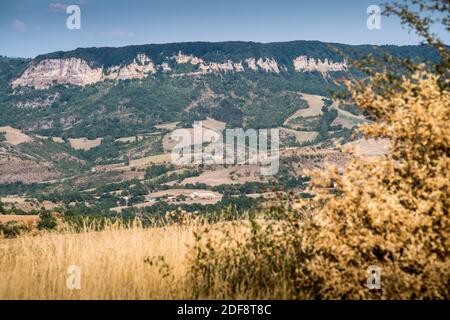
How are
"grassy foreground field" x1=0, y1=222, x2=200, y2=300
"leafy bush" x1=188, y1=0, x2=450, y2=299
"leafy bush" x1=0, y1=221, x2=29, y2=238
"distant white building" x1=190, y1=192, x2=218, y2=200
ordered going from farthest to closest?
1. "distant white building" x1=190, y1=192, x2=218, y2=200
2. "leafy bush" x1=0, y1=221, x2=29, y2=238
3. "grassy foreground field" x1=0, y1=222, x2=200, y2=300
4. "leafy bush" x1=188, y1=0, x2=450, y2=299

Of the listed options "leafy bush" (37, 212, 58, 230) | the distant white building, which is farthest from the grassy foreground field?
the distant white building

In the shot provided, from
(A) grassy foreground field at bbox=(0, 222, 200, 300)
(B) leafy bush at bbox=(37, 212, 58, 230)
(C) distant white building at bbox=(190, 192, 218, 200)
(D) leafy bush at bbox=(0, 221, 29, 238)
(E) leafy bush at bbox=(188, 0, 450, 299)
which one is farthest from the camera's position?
(C) distant white building at bbox=(190, 192, 218, 200)

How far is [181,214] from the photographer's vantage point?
9.03m

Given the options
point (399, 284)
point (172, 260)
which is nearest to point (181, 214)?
point (172, 260)

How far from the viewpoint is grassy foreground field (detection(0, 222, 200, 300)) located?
274 inches

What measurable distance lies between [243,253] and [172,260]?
111 centimetres

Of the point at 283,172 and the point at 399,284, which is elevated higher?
the point at 399,284

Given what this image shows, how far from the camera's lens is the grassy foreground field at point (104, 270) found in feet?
22.8

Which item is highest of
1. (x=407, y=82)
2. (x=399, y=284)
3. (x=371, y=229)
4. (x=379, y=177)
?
(x=407, y=82)

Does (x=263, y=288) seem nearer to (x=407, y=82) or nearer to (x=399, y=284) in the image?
(x=399, y=284)

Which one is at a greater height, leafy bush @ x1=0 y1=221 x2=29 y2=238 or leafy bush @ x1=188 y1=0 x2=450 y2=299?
leafy bush @ x1=188 y1=0 x2=450 y2=299

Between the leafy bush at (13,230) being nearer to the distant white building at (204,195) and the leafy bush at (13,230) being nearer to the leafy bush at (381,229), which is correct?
the leafy bush at (381,229)

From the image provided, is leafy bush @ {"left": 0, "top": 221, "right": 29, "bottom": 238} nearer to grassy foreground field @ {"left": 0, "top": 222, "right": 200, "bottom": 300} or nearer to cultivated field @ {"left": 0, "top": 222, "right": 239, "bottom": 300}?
grassy foreground field @ {"left": 0, "top": 222, "right": 200, "bottom": 300}

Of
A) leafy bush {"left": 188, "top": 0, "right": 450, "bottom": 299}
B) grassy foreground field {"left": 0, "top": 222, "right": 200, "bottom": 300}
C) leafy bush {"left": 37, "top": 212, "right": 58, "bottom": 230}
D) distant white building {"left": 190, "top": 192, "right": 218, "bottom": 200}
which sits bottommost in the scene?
distant white building {"left": 190, "top": 192, "right": 218, "bottom": 200}
